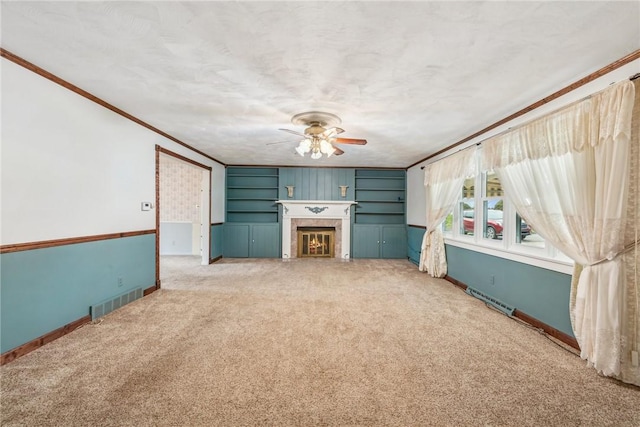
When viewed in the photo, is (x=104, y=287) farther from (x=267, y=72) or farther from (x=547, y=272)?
(x=547, y=272)

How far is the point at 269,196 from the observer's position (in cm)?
671

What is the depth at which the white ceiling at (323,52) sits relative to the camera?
1.45 m

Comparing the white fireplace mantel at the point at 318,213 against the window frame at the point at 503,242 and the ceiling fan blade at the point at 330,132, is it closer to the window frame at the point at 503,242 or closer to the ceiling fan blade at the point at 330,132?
the window frame at the point at 503,242

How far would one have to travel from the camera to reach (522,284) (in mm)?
2863

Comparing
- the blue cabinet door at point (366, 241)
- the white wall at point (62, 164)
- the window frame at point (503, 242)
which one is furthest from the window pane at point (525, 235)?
the white wall at point (62, 164)

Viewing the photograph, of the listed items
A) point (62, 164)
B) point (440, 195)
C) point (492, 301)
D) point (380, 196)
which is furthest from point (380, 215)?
point (62, 164)

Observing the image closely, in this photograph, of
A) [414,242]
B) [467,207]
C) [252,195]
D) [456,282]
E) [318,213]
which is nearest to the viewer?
[456,282]

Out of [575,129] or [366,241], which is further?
[366,241]

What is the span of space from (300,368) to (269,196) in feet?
17.0

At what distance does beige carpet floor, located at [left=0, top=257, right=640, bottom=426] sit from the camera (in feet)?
4.87

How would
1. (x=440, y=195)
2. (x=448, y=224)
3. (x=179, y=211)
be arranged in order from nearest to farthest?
(x=440, y=195) → (x=448, y=224) → (x=179, y=211)

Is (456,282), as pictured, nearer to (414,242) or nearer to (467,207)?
(467,207)

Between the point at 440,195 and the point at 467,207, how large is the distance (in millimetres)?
472

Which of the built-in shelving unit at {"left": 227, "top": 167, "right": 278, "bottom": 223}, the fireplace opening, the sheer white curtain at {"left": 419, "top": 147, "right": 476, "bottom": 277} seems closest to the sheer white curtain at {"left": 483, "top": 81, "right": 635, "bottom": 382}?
the sheer white curtain at {"left": 419, "top": 147, "right": 476, "bottom": 277}
